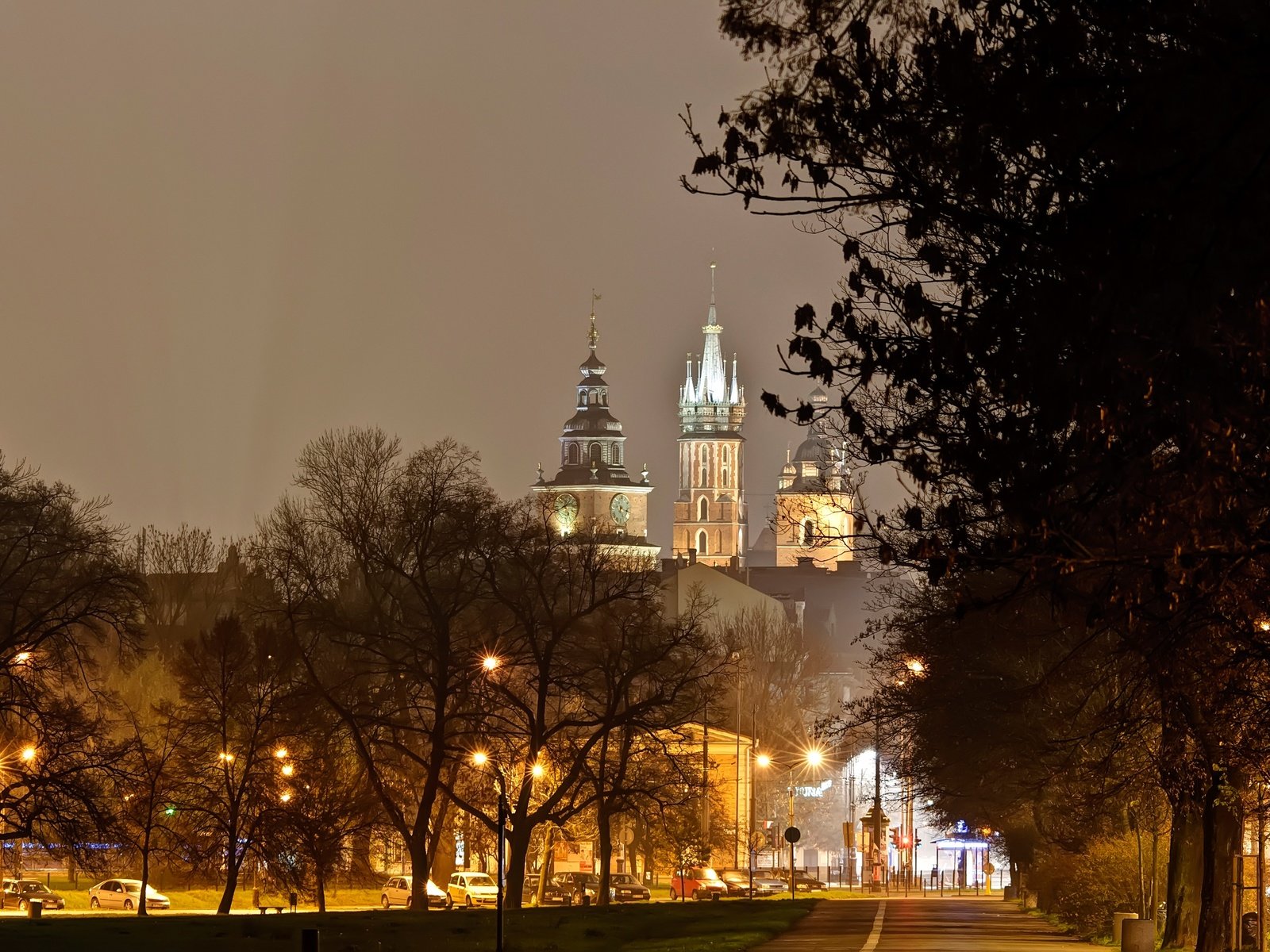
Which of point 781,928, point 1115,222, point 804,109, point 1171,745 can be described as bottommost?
point 781,928

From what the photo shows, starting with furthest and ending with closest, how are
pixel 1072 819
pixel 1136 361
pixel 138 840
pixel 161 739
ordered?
pixel 161 739 < pixel 138 840 < pixel 1072 819 < pixel 1136 361

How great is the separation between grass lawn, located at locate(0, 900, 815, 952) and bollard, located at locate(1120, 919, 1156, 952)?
21.9 ft

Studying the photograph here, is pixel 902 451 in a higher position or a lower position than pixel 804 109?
lower

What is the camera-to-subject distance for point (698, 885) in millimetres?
84062

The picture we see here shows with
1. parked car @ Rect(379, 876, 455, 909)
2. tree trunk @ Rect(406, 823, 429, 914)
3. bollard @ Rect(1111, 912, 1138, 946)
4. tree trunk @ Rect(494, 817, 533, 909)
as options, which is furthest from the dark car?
bollard @ Rect(1111, 912, 1138, 946)

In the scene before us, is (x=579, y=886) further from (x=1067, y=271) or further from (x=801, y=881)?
(x=1067, y=271)

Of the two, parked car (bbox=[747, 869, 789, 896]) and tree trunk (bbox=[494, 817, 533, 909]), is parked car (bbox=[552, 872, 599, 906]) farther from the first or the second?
tree trunk (bbox=[494, 817, 533, 909])

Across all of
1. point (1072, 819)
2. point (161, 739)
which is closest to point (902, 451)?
point (1072, 819)

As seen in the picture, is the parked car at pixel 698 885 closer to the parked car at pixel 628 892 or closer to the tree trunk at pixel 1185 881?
the parked car at pixel 628 892

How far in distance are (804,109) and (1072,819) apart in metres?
29.7

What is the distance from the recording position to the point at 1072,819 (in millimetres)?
43625

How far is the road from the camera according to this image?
36125 mm

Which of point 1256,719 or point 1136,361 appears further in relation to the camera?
point 1256,719

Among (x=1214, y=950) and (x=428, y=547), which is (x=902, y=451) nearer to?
(x=1214, y=950)
